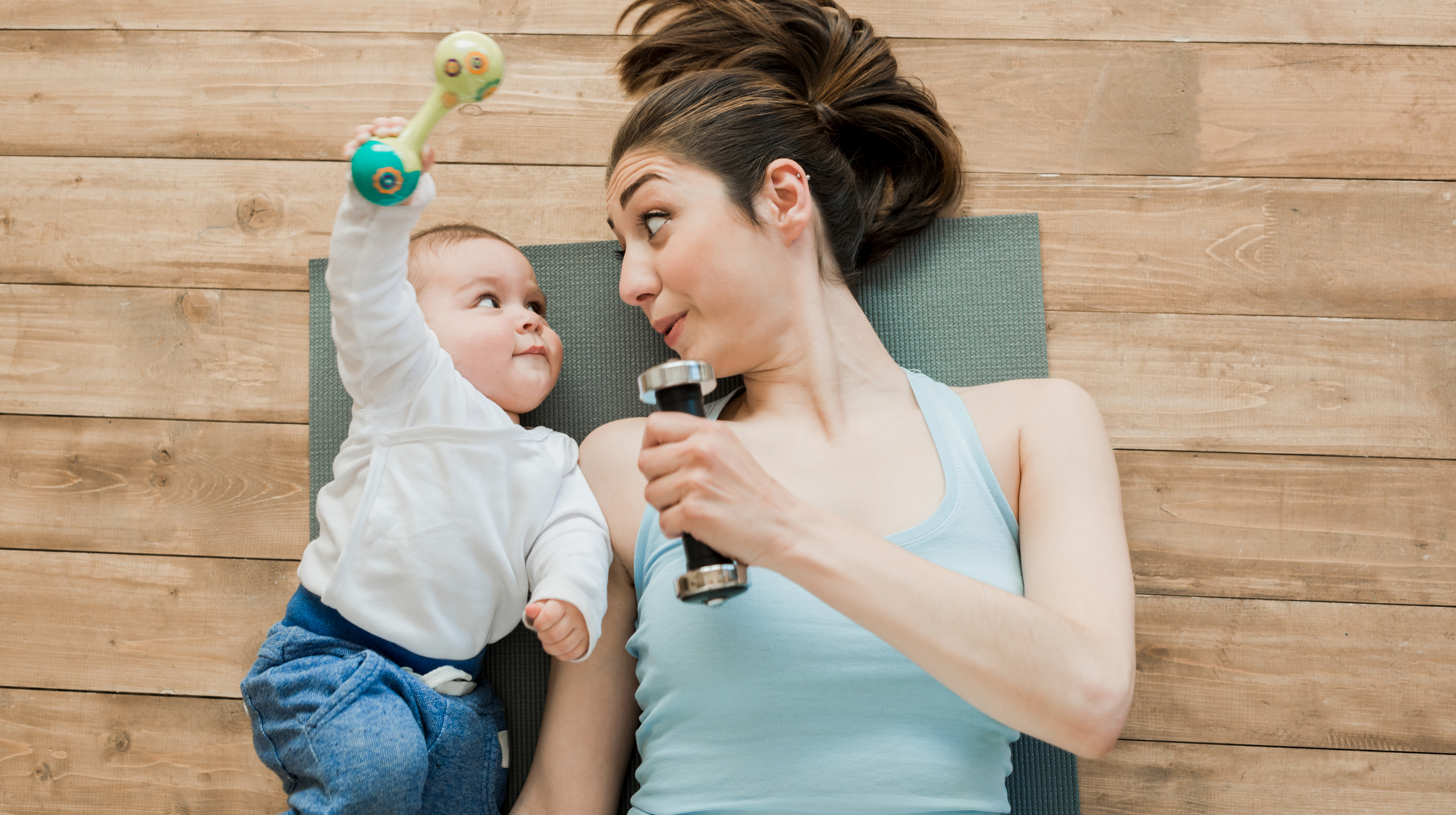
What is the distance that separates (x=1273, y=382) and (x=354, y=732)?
161cm

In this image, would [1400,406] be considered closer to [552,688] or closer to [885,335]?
[885,335]

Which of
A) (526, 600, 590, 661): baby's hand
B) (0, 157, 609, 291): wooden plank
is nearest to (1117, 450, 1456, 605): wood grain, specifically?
(526, 600, 590, 661): baby's hand

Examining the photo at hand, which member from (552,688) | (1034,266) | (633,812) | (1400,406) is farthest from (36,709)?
(1400,406)

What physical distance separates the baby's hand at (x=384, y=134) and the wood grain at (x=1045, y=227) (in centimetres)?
59

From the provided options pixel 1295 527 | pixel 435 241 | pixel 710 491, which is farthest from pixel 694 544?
pixel 1295 527

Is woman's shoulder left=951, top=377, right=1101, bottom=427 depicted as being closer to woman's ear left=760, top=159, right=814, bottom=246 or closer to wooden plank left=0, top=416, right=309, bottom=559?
woman's ear left=760, top=159, right=814, bottom=246

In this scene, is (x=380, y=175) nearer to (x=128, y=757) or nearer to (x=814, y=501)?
(x=814, y=501)

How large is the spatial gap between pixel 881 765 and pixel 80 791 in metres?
1.48

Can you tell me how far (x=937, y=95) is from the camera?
5.52ft

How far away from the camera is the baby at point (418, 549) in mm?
1146

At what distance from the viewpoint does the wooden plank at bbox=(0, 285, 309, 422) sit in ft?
5.50

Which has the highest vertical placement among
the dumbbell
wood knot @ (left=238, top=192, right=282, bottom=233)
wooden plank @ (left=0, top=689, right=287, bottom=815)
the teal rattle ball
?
wood knot @ (left=238, top=192, right=282, bottom=233)

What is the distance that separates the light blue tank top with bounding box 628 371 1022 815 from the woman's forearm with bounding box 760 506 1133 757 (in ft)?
0.39

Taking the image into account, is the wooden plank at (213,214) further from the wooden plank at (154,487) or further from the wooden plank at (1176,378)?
the wooden plank at (154,487)
